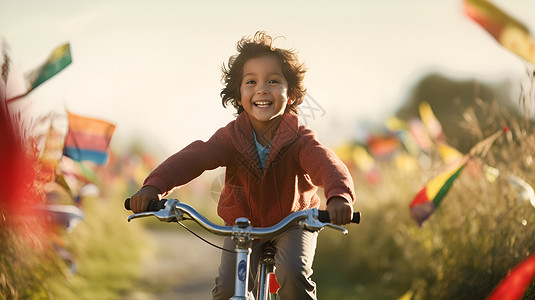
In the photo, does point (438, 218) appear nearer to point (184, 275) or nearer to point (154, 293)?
point (154, 293)

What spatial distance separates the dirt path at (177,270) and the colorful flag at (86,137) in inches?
96.4

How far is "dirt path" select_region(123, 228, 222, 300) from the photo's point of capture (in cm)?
702

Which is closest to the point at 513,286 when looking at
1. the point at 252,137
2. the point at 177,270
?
the point at 252,137

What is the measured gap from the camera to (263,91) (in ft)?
10.1

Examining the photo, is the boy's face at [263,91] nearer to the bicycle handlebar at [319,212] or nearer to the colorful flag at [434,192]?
the bicycle handlebar at [319,212]

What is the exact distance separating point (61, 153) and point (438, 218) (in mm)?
3045

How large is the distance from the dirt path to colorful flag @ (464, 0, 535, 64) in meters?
4.40

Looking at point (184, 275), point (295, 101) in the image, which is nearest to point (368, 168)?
point (184, 275)

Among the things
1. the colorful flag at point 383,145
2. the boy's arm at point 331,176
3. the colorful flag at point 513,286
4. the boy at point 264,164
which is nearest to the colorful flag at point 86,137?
the boy at point 264,164

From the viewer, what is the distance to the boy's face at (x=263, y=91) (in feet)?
10.1

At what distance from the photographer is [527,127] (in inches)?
159

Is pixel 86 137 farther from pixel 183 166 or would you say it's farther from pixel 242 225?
pixel 242 225

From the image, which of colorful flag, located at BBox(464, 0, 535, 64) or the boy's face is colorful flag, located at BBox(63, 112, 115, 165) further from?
colorful flag, located at BBox(464, 0, 535, 64)

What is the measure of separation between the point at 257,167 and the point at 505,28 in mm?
1519
